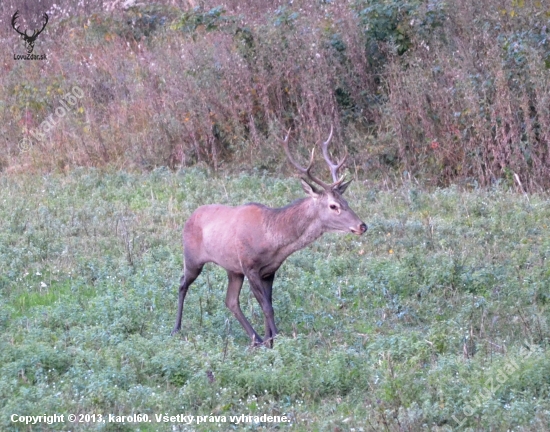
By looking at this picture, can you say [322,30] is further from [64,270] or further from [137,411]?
[137,411]

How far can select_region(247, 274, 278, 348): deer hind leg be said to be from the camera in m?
8.27

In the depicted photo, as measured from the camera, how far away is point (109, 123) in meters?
17.1

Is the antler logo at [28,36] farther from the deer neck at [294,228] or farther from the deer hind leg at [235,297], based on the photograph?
the deer neck at [294,228]

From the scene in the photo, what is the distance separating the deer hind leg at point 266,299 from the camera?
827 centimetres

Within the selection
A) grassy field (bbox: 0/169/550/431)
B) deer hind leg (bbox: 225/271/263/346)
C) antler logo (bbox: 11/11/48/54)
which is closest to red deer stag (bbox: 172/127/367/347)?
deer hind leg (bbox: 225/271/263/346)

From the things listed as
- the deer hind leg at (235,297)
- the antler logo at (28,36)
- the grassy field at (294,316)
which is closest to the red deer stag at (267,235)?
the deer hind leg at (235,297)

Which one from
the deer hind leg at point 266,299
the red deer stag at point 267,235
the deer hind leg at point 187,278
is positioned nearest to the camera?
the deer hind leg at point 266,299

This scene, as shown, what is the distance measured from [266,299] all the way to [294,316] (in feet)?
1.54

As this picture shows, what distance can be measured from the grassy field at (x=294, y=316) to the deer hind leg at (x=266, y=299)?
214 mm

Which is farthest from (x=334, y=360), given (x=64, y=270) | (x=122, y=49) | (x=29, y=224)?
(x=122, y=49)

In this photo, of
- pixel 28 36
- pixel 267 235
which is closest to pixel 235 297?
pixel 267 235

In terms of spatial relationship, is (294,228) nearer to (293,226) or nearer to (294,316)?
(293,226)

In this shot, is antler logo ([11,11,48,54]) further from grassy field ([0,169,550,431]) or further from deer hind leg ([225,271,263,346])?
deer hind leg ([225,271,263,346])

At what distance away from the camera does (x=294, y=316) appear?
8750 mm
